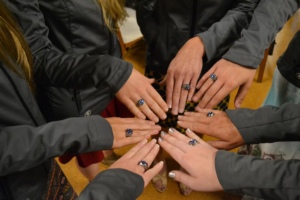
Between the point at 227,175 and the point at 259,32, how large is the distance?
1.60ft

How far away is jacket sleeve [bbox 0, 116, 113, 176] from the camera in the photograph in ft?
2.06

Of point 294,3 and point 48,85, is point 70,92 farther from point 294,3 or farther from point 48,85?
point 294,3

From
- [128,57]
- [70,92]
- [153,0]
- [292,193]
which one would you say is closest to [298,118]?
[292,193]

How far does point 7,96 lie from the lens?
661 mm

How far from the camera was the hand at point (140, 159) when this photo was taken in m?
0.75

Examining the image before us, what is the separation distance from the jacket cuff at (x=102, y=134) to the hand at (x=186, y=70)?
274 mm

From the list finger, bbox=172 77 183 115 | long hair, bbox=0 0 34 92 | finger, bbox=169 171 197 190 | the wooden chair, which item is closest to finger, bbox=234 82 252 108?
finger, bbox=172 77 183 115

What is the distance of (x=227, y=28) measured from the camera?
2.91 feet

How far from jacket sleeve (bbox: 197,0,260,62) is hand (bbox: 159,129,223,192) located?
327mm

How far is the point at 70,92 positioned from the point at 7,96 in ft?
0.99

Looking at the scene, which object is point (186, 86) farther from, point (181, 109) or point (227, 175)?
point (227, 175)

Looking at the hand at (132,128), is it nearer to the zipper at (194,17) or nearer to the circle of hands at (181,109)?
the circle of hands at (181,109)

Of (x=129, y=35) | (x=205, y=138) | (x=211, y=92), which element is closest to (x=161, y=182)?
(x=205, y=138)

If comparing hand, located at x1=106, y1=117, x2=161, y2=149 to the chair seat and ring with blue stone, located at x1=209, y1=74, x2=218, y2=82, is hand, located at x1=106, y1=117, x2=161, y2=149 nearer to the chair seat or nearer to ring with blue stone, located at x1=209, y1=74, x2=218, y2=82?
ring with blue stone, located at x1=209, y1=74, x2=218, y2=82
